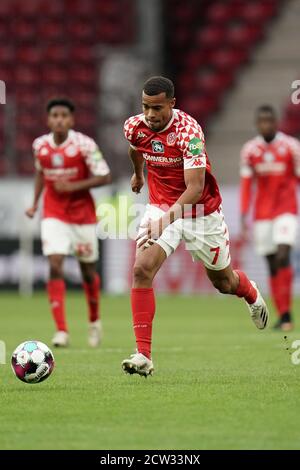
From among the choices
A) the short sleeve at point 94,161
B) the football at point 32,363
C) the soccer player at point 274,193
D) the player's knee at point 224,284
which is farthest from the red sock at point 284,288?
the football at point 32,363

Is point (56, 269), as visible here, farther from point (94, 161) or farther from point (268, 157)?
point (268, 157)

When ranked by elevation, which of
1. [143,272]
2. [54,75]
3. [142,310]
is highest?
[54,75]

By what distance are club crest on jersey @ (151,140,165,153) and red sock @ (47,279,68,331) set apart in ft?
11.5

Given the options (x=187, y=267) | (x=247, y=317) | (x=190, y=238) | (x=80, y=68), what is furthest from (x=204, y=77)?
(x=190, y=238)

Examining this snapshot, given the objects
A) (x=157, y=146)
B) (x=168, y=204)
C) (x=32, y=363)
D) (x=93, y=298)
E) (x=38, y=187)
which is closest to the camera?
(x=32, y=363)

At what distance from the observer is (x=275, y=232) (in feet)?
44.9

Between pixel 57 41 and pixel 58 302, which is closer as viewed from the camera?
pixel 58 302

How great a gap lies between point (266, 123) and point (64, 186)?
2910 millimetres

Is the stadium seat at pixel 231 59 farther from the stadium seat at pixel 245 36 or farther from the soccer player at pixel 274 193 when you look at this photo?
the soccer player at pixel 274 193

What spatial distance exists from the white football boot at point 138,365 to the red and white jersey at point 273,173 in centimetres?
608

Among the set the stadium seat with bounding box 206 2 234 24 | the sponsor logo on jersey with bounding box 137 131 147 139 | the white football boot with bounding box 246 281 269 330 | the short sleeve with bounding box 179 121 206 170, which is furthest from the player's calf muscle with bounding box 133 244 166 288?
the stadium seat with bounding box 206 2 234 24

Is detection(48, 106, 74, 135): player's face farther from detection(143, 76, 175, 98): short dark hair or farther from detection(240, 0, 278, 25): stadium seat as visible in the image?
detection(240, 0, 278, 25): stadium seat

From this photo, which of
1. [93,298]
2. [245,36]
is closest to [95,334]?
[93,298]
